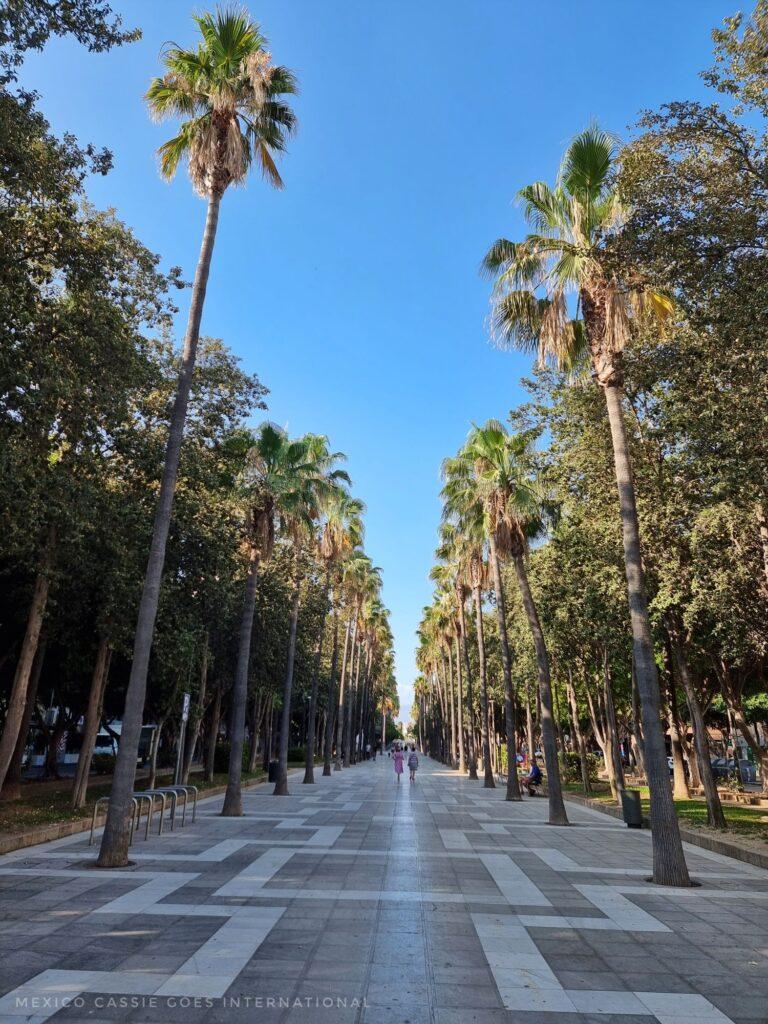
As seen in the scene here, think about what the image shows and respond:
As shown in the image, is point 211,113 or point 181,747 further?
point 181,747

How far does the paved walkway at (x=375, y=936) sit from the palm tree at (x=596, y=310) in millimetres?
1607

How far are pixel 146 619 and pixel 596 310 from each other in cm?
955

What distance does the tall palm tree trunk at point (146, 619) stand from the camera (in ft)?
33.5

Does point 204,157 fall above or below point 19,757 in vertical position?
above

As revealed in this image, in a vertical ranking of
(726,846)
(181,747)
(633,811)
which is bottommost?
(726,846)

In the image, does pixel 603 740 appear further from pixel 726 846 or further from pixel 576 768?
pixel 576 768

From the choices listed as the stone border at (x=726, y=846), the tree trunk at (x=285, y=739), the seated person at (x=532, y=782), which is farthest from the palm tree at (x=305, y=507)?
the stone border at (x=726, y=846)

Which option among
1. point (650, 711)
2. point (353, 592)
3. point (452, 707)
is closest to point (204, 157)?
point (650, 711)

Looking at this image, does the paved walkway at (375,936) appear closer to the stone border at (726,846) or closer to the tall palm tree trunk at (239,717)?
the stone border at (726,846)

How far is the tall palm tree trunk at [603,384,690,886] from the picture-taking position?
9797 mm

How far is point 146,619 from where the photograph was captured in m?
11.1

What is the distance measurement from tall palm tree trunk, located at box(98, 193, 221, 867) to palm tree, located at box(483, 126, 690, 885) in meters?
5.74

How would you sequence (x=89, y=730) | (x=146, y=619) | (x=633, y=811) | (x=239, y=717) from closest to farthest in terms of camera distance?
(x=146, y=619)
(x=633, y=811)
(x=89, y=730)
(x=239, y=717)

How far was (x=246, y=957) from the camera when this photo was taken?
19.3 feet
